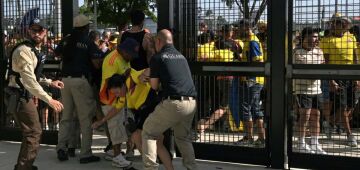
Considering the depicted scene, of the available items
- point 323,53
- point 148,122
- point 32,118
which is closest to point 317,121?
point 323,53

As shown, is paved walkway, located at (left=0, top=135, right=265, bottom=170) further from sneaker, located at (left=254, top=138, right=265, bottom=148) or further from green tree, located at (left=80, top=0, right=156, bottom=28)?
green tree, located at (left=80, top=0, right=156, bottom=28)

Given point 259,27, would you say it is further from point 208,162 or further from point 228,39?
point 208,162

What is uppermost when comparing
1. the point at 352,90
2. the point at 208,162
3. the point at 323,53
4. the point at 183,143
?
the point at 323,53

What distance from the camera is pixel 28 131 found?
552 cm

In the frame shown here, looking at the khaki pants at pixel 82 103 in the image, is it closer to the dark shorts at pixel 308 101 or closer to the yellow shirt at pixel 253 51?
the yellow shirt at pixel 253 51

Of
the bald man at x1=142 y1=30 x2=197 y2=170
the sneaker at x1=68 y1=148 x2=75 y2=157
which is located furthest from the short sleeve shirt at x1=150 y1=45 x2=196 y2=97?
the sneaker at x1=68 y1=148 x2=75 y2=157

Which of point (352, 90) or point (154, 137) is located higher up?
point (352, 90)

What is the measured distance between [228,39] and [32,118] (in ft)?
8.17

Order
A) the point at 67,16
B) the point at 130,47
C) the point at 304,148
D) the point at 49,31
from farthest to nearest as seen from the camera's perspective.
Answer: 1. the point at 49,31
2. the point at 67,16
3. the point at 304,148
4. the point at 130,47

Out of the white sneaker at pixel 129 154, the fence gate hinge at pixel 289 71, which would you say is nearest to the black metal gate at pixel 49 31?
the white sneaker at pixel 129 154

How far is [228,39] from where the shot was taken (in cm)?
611

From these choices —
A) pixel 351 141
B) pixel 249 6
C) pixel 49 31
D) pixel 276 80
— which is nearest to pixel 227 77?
pixel 276 80

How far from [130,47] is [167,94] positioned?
103cm

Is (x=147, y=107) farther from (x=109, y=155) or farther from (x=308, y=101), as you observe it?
(x=308, y=101)
